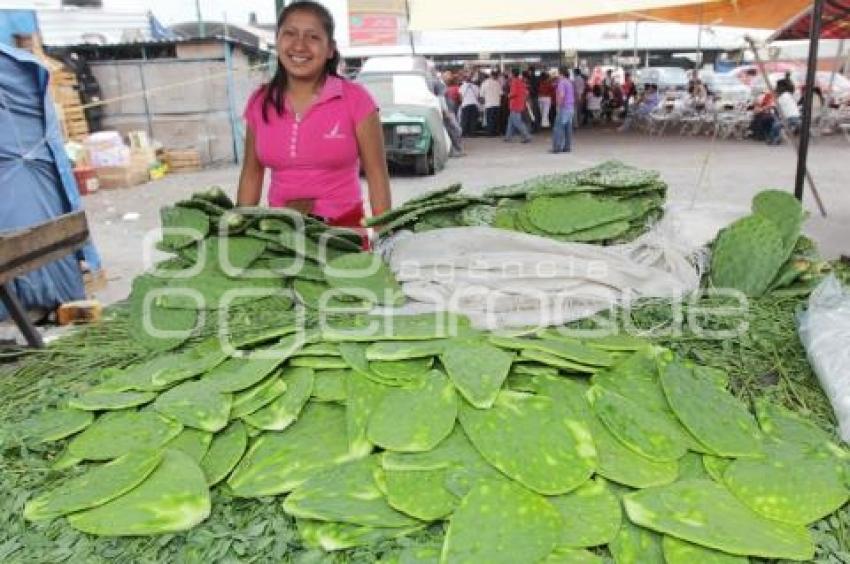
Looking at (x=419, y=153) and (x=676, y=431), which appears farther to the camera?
(x=419, y=153)

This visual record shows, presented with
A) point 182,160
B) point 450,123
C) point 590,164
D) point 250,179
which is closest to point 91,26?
point 182,160

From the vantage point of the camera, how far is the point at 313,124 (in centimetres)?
220

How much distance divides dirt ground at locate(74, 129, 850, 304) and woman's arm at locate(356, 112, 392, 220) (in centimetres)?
255

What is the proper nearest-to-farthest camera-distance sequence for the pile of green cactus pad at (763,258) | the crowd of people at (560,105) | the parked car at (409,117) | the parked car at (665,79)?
the pile of green cactus pad at (763,258), the parked car at (409,117), the crowd of people at (560,105), the parked car at (665,79)

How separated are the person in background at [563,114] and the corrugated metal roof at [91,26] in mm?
7750

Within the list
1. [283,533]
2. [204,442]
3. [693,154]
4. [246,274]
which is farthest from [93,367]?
[693,154]

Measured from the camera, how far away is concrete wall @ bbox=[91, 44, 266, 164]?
37.1 ft

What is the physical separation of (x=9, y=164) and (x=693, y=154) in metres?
10.7

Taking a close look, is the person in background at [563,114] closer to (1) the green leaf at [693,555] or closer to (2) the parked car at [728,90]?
(2) the parked car at [728,90]

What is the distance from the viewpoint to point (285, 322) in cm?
153

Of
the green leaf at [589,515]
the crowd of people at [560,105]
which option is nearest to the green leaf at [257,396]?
the green leaf at [589,515]

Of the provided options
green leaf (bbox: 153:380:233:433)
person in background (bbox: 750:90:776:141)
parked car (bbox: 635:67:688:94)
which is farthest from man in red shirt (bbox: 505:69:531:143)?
green leaf (bbox: 153:380:233:433)

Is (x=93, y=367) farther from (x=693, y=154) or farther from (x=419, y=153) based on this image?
(x=693, y=154)

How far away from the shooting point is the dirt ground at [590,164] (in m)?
6.22
